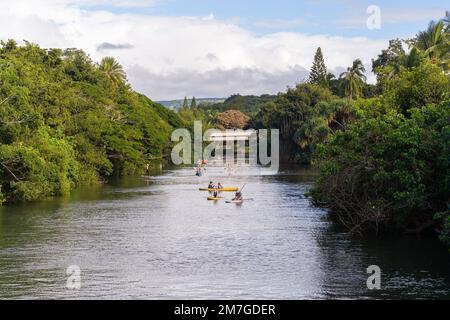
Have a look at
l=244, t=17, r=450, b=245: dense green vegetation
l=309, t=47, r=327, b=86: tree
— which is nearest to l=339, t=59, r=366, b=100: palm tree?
l=309, t=47, r=327, b=86: tree

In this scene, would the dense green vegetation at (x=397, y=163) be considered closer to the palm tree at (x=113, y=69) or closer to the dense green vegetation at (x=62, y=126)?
the dense green vegetation at (x=62, y=126)

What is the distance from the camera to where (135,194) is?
5825 centimetres

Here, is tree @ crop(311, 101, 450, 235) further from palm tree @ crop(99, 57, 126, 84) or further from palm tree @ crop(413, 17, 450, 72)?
palm tree @ crop(99, 57, 126, 84)

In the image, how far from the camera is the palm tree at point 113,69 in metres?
109

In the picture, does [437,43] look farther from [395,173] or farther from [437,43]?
[395,173]

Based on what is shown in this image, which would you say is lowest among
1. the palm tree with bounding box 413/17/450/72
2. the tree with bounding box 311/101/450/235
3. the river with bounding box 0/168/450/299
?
the river with bounding box 0/168/450/299

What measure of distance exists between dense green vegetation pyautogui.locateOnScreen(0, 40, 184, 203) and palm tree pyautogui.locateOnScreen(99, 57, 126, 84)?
255 millimetres

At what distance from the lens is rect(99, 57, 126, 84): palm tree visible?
4286 inches

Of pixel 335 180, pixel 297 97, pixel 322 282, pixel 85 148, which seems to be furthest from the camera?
pixel 297 97

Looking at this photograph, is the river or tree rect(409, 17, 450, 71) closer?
the river

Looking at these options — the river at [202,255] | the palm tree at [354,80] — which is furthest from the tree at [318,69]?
the river at [202,255]

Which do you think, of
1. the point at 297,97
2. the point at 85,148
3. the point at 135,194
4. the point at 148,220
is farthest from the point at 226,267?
the point at 297,97

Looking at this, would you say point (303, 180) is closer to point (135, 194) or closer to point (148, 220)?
point (135, 194)
